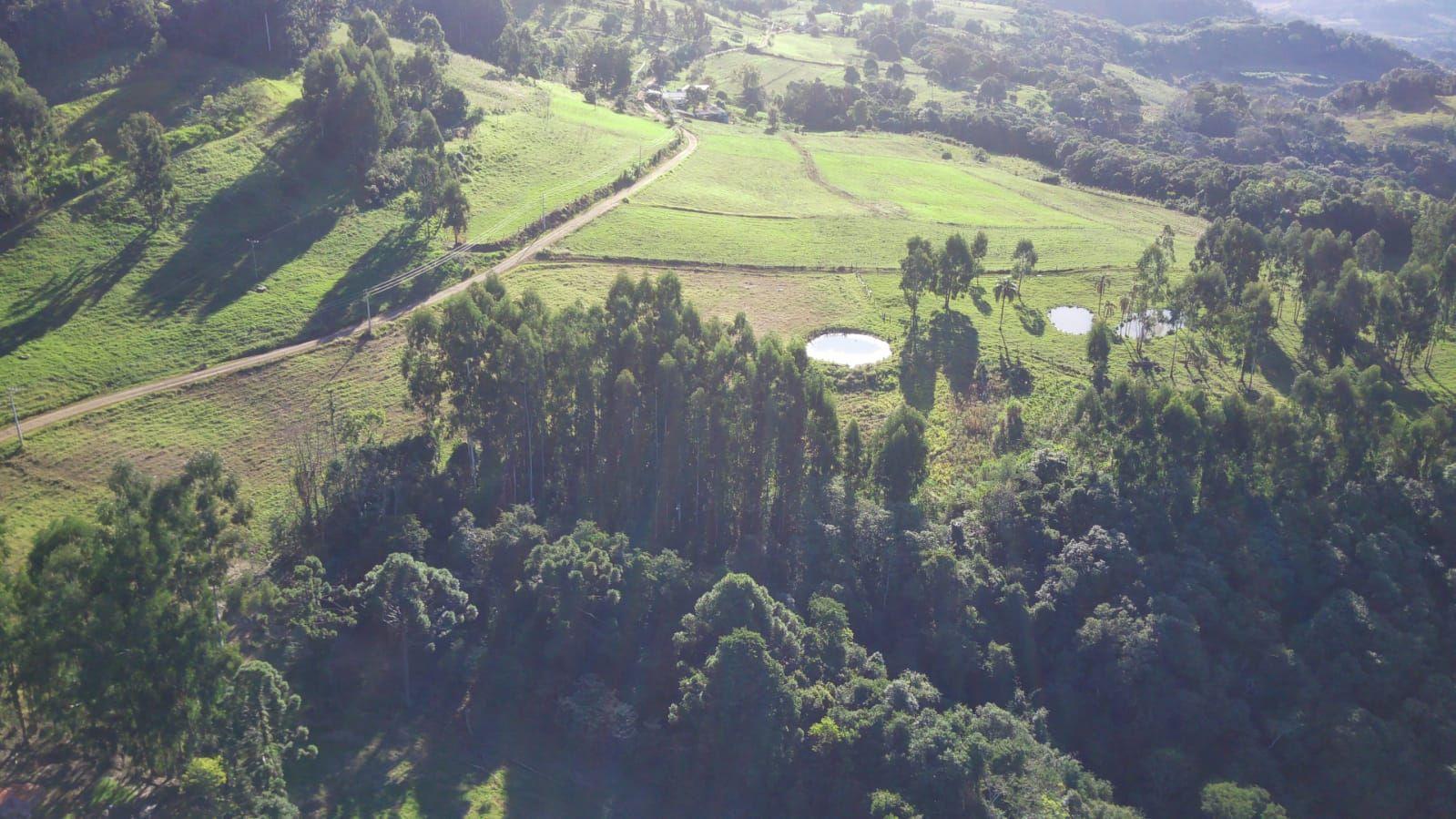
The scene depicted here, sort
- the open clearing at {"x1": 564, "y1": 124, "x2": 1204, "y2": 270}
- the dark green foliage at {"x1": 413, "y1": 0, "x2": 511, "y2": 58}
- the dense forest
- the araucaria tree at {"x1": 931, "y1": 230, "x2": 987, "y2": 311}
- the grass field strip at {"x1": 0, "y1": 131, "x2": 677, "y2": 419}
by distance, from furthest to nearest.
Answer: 1. the dark green foliage at {"x1": 413, "y1": 0, "x2": 511, "y2": 58}
2. the open clearing at {"x1": 564, "y1": 124, "x2": 1204, "y2": 270}
3. the araucaria tree at {"x1": 931, "y1": 230, "x2": 987, "y2": 311}
4. the grass field strip at {"x1": 0, "y1": 131, "x2": 677, "y2": 419}
5. the dense forest

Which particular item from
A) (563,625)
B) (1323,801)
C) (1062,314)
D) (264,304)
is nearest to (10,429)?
(264,304)

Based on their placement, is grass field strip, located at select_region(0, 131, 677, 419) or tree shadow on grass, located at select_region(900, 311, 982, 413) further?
tree shadow on grass, located at select_region(900, 311, 982, 413)

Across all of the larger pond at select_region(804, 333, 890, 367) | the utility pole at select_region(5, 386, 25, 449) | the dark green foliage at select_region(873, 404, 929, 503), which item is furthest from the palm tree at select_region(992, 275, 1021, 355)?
the utility pole at select_region(5, 386, 25, 449)

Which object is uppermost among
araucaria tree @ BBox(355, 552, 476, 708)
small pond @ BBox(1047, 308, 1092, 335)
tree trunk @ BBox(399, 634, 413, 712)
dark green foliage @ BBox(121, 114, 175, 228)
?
dark green foliage @ BBox(121, 114, 175, 228)

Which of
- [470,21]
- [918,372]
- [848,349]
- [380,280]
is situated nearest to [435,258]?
[380,280]

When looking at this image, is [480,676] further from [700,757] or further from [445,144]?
[445,144]

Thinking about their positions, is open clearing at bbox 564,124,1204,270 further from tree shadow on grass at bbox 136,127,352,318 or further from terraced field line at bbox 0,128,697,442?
tree shadow on grass at bbox 136,127,352,318

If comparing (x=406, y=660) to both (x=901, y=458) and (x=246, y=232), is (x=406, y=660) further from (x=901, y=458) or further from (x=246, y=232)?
(x=246, y=232)
